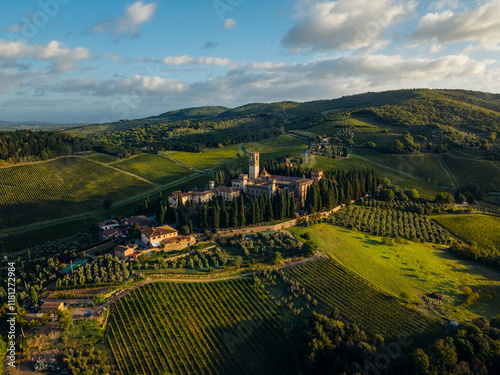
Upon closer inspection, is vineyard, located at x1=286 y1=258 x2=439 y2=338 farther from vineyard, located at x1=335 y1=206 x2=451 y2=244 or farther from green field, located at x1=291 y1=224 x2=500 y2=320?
vineyard, located at x1=335 y1=206 x2=451 y2=244

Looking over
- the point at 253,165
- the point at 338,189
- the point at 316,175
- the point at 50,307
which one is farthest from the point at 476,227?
the point at 50,307

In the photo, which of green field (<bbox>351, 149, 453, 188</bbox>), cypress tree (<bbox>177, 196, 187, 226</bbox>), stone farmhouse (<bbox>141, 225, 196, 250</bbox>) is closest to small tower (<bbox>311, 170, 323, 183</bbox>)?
cypress tree (<bbox>177, 196, 187, 226</bbox>)

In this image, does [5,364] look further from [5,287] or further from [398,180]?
[398,180]

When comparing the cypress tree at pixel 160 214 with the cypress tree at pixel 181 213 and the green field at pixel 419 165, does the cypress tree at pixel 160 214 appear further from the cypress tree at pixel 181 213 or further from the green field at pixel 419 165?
the green field at pixel 419 165

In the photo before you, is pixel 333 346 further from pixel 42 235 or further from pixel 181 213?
pixel 42 235

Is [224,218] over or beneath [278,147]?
beneath

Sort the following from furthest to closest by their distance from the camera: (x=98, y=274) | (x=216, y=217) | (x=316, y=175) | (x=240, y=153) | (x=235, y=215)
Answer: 1. (x=240, y=153)
2. (x=316, y=175)
3. (x=235, y=215)
4. (x=216, y=217)
5. (x=98, y=274)
